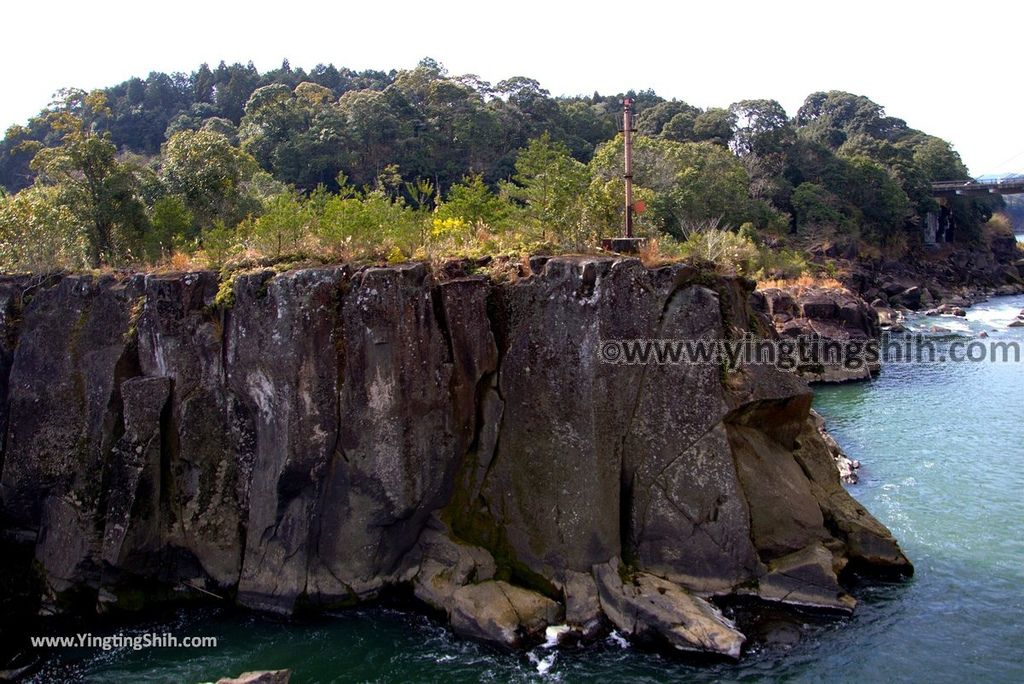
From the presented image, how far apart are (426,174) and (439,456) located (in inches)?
2014

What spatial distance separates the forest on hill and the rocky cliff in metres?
2.37

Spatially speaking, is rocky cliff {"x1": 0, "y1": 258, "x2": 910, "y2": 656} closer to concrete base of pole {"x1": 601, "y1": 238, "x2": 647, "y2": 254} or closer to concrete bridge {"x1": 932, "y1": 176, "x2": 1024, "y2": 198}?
concrete base of pole {"x1": 601, "y1": 238, "x2": 647, "y2": 254}

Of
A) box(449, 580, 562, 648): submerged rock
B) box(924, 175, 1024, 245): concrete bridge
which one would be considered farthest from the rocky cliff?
box(924, 175, 1024, 245): concrete bridge

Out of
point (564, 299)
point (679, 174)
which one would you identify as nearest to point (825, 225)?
point (679, 174)

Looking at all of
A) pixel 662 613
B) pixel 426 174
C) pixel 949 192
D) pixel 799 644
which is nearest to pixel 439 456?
pixel 662 613

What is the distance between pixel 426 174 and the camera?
67438mm

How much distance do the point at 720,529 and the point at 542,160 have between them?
12.4 meters

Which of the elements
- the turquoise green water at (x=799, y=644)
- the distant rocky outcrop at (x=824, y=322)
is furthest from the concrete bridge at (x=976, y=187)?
the turquoise green water at (x=799, y=644)

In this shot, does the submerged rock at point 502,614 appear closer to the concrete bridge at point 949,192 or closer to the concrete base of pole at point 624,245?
the concrete base of pole at point 624,245

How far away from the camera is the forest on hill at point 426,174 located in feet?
74.6

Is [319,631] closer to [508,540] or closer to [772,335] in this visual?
[508,540]

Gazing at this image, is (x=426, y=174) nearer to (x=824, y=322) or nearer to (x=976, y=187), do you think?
(x=824, y=322)

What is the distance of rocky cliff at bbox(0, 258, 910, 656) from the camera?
18.1 meters

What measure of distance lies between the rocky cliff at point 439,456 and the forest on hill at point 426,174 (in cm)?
237
